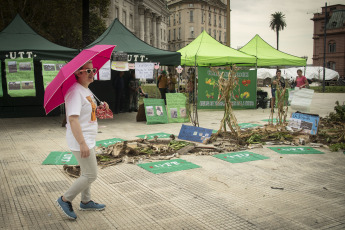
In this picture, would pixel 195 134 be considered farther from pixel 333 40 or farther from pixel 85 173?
pixel 333 40

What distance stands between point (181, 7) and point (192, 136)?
10303 cm

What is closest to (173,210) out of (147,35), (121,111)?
(121,111)

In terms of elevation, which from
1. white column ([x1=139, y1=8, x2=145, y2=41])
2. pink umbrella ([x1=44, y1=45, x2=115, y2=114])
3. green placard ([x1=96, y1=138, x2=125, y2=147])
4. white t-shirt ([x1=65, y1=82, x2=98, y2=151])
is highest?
white column ([x1=139, y1=8, x2=145, y2=41])

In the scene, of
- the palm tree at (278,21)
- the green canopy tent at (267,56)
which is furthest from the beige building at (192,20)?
the green canopy tent at (267,56)

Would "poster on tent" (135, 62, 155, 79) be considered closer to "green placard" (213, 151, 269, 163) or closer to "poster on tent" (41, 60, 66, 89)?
"poster on tent" (41, 60, 66, 89)

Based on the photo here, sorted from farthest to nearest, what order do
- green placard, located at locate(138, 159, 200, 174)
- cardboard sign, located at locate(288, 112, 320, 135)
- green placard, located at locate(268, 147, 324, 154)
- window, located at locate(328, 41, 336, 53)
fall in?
window, located at locate(328, 41, 336, 53) < cardboard sign, located at locate(288, 112, 320, 135) < green placard, located at locate(268, 147, 324, 154) < green placard, located at locate(138, 159, 200, 174)

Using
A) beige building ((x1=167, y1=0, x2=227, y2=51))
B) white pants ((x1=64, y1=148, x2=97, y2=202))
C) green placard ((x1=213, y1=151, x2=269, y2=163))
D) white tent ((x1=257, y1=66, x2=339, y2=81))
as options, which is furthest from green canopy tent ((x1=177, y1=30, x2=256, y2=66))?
beige building ((x1=167, y1=0, x2=227, y2=51))

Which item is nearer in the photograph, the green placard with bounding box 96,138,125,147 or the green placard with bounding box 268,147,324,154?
the green placard with bounding box 268,147,324,154

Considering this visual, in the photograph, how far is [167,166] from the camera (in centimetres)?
575

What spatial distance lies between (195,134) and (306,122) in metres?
2.93

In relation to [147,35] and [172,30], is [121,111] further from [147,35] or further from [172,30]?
[172,30]

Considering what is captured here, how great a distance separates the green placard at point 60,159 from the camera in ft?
19.7

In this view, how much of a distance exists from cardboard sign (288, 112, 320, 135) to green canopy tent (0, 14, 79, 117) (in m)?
6.95

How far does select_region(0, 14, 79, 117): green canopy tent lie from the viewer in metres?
10.2
